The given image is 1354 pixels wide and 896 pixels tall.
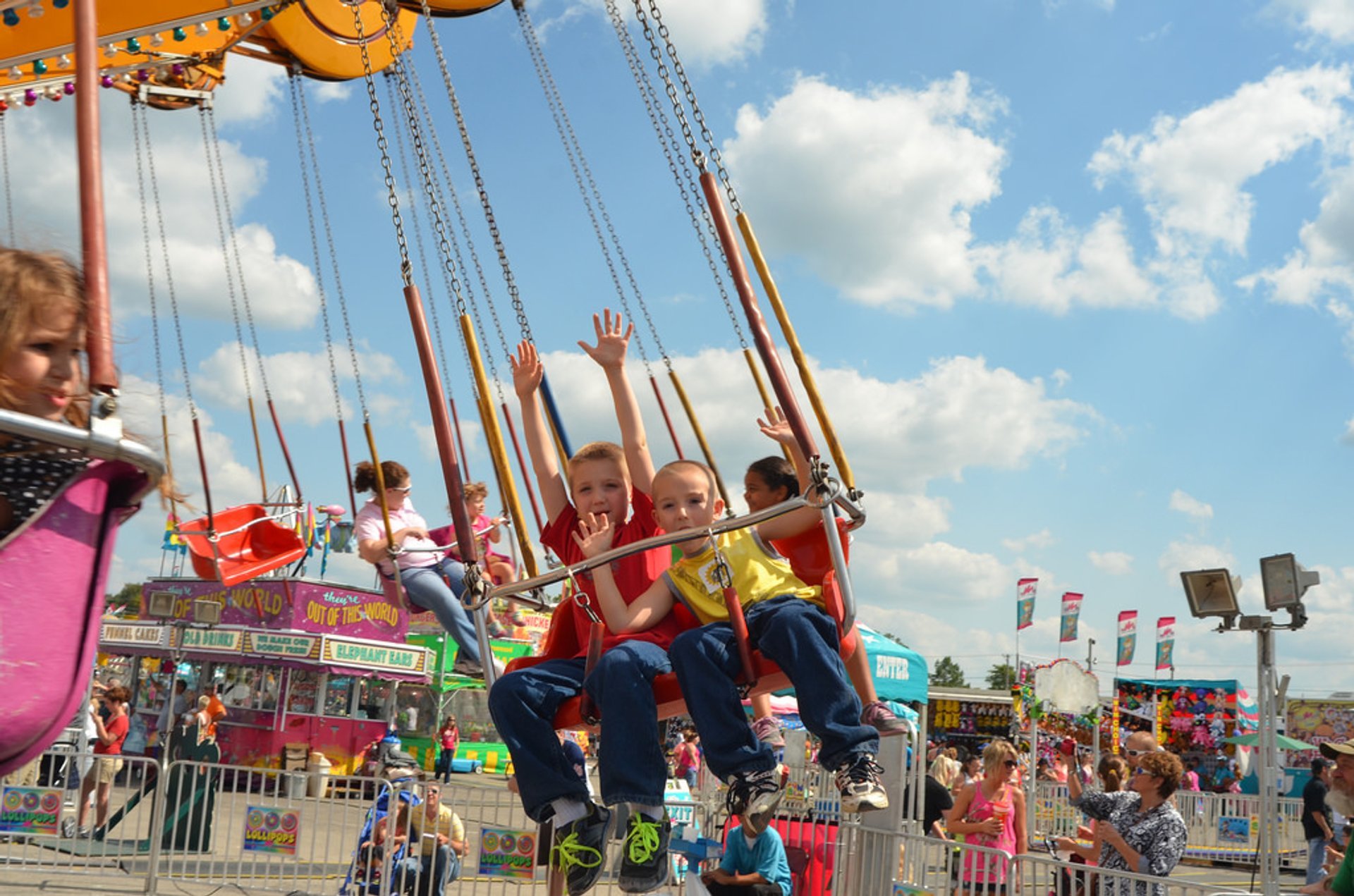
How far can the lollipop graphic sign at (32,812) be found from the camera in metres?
8.66

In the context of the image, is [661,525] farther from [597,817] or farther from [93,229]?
[93,229]

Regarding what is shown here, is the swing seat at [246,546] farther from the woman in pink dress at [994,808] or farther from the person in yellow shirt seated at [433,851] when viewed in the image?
the woman in pink dress at [994,808]

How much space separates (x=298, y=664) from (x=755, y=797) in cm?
1726

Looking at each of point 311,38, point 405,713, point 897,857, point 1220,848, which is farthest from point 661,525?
point 405,713

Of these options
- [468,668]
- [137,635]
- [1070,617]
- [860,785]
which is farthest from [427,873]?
[1070,617]

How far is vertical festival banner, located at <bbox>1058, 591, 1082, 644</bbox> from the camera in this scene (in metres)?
28.1

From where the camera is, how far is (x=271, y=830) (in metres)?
8.41

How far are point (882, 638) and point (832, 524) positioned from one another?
23.0ft

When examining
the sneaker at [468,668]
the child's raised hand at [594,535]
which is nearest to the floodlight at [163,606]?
the sneaker at [468,668]

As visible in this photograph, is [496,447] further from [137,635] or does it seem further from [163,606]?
[137,635]

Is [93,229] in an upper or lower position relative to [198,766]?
upper

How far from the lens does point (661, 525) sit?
13.2 feet

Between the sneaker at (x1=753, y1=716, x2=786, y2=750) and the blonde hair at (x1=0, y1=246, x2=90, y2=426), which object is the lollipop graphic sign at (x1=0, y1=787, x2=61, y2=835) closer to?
the sneaker at (x1=753, y1=716, x2=786, y2=750)

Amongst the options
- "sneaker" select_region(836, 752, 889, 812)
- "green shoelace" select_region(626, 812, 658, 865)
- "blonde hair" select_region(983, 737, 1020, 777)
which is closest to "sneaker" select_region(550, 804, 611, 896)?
"green shoelace" select_region(626, 812, 658, 865)
